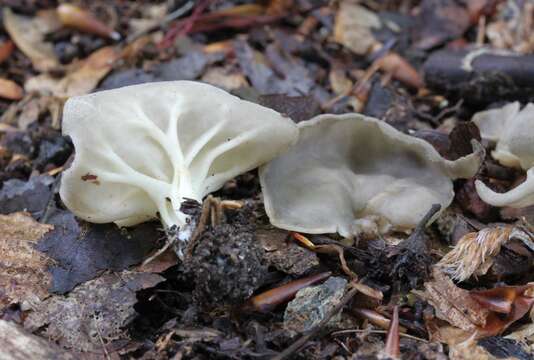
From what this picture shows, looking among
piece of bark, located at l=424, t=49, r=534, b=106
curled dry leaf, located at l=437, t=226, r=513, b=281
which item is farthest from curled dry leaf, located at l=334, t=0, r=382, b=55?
curled dry leaf, located at l=437, t=226, r=513, b=281

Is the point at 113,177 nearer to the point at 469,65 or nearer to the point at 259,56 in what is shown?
the point at 259,56

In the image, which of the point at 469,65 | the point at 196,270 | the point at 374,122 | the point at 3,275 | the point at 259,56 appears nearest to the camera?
the point at 196,270

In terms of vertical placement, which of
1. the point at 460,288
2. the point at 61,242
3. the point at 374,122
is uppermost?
the point at 374,122

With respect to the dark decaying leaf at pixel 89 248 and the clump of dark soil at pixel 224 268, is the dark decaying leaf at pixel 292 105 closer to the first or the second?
the dark decaying leaf at pixel 89 248

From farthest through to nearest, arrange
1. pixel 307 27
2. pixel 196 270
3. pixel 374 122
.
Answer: pixel 307 27
pixel 374 122
pixel 196 270

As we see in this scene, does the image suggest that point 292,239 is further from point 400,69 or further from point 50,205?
point 400,69

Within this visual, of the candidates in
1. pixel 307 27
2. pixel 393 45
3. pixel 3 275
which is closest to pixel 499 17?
pixel 393 45
